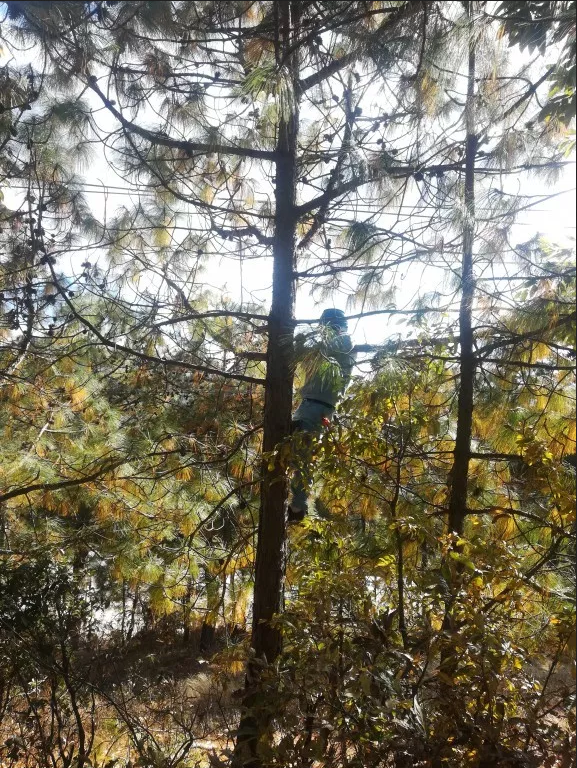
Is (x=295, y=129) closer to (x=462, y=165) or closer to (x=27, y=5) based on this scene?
(x=462, y=165)

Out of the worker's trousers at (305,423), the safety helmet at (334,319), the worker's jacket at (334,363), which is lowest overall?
the worker's trousers at (305,423)

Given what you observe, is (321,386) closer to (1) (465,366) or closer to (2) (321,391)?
(2) (321,391)

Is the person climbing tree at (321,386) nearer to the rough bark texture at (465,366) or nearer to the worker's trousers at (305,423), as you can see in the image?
the worker's trousers at (305,423)

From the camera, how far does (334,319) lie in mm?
3141

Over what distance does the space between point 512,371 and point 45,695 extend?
4.58 meters

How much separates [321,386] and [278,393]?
0.32 metres

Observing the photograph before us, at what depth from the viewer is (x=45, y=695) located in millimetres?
4977

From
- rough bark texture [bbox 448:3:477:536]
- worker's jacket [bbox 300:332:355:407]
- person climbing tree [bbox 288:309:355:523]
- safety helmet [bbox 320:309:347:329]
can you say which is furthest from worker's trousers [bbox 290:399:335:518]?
rough bark texture [bbox 448:3:477:536]

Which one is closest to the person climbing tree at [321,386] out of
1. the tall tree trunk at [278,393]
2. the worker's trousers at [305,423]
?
the worker's trousers at [305,423]

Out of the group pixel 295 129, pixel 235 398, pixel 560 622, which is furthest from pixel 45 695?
pixel 295 129

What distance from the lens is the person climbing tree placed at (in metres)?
2.82

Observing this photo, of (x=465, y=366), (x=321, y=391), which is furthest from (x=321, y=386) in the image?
(x=465, y=366)

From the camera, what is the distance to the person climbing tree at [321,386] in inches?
111

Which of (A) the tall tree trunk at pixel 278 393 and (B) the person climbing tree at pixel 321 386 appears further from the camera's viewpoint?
(A) the tall tree trunk at pixel 278 393
